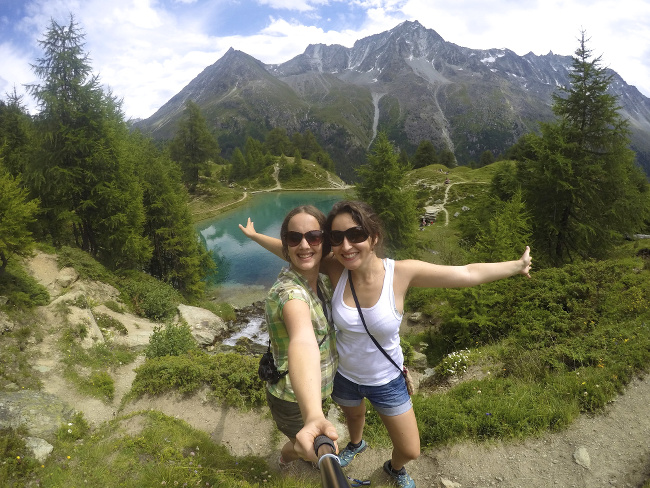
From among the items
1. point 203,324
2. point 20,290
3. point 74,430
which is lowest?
point 203,324

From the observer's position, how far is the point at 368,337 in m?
3.04

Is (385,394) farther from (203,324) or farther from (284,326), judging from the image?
(203,324)

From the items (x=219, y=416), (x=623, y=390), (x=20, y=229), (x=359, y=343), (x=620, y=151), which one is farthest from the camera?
(x=620, y=151)

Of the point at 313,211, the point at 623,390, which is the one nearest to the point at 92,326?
the point at 313,211

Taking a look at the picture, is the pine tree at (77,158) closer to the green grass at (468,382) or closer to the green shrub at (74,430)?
the green grass at (468,382)

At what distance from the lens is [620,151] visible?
14.3 m

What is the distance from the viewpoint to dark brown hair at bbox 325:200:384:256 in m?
2.94

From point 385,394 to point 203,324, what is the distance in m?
16.0

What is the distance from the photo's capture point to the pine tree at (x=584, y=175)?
14450mm

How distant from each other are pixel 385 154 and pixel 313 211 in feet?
59.4

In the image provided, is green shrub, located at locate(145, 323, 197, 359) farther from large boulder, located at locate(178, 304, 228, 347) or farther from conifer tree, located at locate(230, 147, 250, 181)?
conifer tree, located at locate(230, 147, 250, 181)

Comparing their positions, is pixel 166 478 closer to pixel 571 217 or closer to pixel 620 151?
pixel 571 217

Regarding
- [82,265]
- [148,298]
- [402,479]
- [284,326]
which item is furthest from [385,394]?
[82,265]

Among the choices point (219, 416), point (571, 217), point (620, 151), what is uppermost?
point (620, 151)
